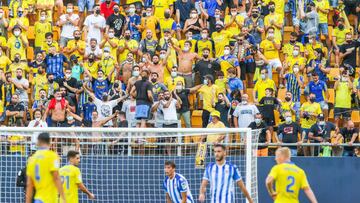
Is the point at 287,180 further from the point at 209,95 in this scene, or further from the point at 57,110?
the point at 57,110

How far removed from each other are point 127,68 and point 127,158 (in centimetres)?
404

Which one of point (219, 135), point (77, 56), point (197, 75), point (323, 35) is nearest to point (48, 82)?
point (77, 56)

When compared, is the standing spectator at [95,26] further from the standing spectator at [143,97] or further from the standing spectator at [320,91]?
the standing spectator at [320,91]

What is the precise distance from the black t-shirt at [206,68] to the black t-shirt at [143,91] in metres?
1.68

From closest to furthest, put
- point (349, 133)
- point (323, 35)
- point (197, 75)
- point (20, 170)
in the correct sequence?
point (20, 170), point (349, 133), point (197, 75), point (323, 35)

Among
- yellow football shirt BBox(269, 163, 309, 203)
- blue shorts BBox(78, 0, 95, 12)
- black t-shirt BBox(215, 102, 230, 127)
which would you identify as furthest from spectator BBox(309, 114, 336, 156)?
yellow football shirt BBox(269, 163, 309, 203)

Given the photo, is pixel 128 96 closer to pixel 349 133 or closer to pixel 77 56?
pixel 77 56

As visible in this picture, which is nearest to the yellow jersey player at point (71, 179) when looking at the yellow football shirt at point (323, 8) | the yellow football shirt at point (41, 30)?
the yellow football shirt at point (41, 30)

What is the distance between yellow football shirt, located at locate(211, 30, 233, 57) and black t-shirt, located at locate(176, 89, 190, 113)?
83.1 inches

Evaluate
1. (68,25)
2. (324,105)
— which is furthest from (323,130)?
(68,25)

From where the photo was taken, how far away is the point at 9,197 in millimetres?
24719

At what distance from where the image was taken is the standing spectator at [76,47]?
29.5 meters

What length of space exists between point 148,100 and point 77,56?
9.19 ft

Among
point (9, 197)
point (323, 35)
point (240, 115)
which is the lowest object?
point (9, 197)
